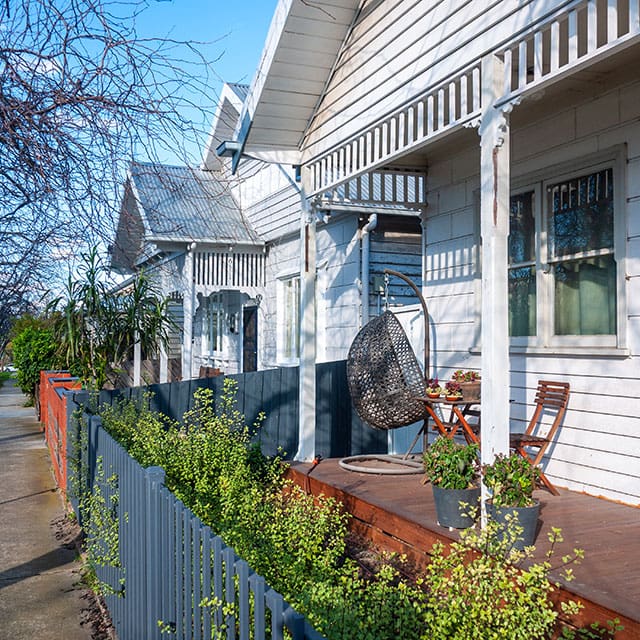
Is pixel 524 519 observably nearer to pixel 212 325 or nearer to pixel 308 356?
pixel 308 356

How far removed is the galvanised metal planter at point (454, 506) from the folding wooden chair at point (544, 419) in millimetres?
948

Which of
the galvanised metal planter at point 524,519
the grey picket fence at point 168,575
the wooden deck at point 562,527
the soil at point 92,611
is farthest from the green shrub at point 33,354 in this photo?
the galvanised metal planter at point 524,519

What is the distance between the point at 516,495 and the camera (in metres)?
4.36

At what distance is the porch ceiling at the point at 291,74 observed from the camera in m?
7.00

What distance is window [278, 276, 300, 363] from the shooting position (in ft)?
42.3

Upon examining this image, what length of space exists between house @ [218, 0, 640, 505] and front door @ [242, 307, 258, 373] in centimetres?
650

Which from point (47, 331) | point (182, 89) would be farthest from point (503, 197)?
point (47, 331)

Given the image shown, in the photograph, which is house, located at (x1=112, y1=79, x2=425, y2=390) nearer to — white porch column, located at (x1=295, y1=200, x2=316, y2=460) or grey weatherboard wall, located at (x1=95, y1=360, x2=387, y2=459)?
white porch column, located at (x1=295, y1=200, x2=316, y2=460)

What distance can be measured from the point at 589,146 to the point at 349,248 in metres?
4.86

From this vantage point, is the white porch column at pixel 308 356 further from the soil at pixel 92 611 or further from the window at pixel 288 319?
the window at pixel 288 319

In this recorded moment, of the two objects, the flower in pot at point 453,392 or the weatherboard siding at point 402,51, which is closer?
the weatherboard siding at point 402,51

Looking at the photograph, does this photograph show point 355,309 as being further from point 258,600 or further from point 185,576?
Result: point 258,600

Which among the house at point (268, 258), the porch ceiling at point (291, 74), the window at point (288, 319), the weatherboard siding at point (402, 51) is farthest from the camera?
the window at point (288, 319)

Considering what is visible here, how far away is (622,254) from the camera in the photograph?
18.3ft
